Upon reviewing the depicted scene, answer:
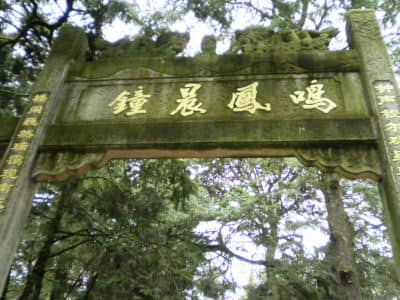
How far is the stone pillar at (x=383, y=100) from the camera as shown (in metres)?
2.71

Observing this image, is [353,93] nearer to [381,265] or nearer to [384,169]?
[384,169]

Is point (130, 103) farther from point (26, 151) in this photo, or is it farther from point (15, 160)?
Result: point (15, 160)

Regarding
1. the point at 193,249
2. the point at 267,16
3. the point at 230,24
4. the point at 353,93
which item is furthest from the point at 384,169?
the point at 267,16

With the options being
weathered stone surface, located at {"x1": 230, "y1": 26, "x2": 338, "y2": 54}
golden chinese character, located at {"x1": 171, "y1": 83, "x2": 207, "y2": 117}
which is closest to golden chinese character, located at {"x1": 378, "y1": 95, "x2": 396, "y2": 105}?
weathered stone surface, located at {"x1": 230, "y1": 26, "x2": 338, "y2": 54}

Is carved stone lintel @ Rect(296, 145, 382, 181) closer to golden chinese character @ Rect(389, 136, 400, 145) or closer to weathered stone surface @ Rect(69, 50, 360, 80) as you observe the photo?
golden chinese character @ Rect(389, 136, 400, 145)

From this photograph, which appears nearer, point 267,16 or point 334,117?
point 334,117

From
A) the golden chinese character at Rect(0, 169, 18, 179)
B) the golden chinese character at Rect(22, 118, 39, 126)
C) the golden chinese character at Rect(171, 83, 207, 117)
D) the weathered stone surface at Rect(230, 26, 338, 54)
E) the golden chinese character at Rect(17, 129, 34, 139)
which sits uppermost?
the weathered stone surface at Rect(230, 26, 338, 54)

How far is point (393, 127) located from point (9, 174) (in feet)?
11.2

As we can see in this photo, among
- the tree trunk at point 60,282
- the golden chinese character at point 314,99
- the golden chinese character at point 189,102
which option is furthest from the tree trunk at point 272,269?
the golden chinese character at point 189,102

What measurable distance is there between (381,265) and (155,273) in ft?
17.9

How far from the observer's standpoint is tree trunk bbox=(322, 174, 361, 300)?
18.5ft

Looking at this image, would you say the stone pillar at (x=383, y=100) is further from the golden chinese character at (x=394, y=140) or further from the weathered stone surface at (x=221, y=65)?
the weathered stone surface at (x=221, y=65)

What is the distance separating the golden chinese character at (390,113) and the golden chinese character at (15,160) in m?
3.31

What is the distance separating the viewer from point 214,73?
152 inches
